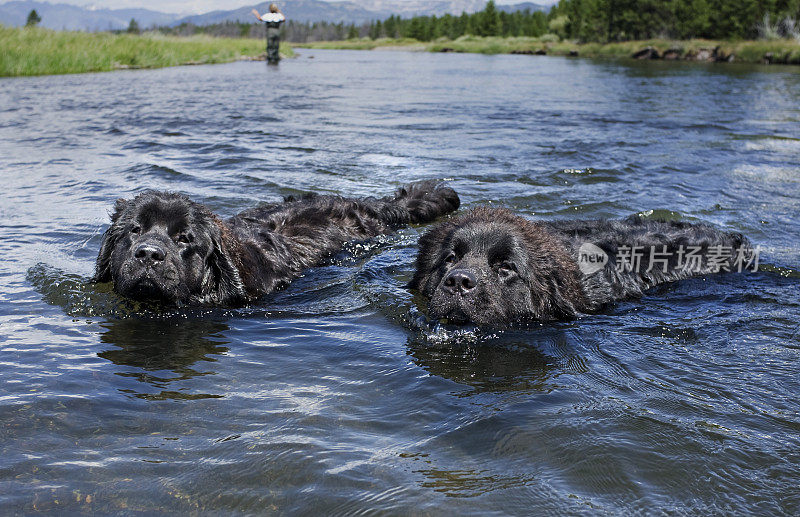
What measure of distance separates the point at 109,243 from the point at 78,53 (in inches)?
999

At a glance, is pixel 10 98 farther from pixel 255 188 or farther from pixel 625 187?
pixel 625 187

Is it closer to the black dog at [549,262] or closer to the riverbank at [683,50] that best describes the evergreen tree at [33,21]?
the black dog at [549,262]

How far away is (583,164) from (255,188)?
5.25m

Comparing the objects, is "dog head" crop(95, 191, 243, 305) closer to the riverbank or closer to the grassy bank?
the grassy bank

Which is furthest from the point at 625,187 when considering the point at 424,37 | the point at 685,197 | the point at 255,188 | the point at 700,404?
the point at 424,37

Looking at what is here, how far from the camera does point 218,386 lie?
14.2ft

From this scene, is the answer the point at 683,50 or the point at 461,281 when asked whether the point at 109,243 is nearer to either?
the point at 461,281

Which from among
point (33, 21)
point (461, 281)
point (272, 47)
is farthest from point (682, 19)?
point (461, 281)

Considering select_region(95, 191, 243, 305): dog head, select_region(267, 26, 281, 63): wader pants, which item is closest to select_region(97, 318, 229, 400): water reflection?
select_region(95, 191, 243, 305): dog head

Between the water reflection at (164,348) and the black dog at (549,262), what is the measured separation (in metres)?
1.59

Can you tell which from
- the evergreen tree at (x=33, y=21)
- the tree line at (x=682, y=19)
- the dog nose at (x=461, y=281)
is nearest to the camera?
the dog nose at (x=461, y=281)

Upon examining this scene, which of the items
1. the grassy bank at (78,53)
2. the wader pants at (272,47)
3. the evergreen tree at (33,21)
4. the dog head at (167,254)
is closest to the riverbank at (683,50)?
the wader pants at (272,47)

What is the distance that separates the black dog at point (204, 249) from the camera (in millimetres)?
5250

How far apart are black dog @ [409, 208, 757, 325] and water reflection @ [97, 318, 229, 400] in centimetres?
159
